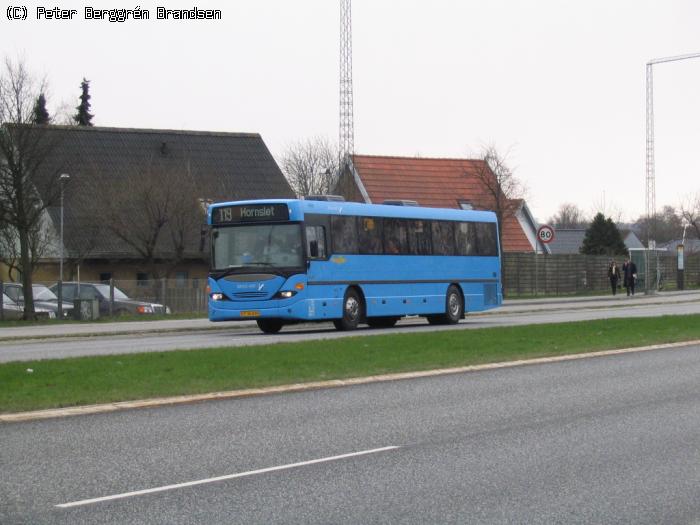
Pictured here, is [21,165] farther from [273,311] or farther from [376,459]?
[376,459]

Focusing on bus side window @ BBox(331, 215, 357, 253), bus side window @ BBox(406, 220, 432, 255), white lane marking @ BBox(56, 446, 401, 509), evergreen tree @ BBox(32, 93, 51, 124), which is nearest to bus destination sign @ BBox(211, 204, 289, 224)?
bus side window @ BBox(331, 215, 357, 253)

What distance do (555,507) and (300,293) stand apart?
795 inches

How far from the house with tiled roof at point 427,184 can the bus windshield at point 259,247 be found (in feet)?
121

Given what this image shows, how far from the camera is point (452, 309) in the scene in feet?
110

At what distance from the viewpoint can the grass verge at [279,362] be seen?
563 inches

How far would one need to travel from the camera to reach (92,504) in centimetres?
789

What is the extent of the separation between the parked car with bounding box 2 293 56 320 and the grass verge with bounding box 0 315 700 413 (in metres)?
19.5

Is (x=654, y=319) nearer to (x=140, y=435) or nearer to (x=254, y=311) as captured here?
(x=254, y=311)

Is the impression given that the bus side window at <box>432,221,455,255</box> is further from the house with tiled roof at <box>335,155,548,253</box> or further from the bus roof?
the house with tiled roof at <box>335,155,548,253</box>

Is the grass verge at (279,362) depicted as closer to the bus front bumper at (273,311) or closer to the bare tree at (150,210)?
the bus front bumper at (273,311)

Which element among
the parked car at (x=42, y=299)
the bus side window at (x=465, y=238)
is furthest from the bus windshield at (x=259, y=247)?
the parked car at (x=42, y=299)

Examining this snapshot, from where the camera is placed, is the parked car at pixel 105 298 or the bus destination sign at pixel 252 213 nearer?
the bus destination sign at pixel 252 213

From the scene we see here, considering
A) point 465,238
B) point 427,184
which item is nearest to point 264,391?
point 465,238

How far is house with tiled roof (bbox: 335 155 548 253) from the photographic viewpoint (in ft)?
224
